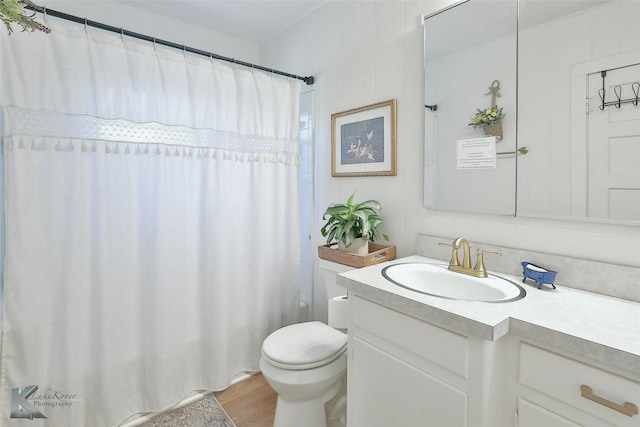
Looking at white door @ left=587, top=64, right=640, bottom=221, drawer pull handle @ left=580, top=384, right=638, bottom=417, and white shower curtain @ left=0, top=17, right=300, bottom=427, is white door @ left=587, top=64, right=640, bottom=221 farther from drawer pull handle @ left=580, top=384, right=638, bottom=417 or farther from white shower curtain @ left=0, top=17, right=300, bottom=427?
white shower curtain @ left=0, top=17, right=300, bottom=427

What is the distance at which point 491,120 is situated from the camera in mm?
1351

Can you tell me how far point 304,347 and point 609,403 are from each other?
1106 millimetres

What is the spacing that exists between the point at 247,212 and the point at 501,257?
1.40m

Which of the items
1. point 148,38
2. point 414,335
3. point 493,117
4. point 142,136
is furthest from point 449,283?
point 148,38

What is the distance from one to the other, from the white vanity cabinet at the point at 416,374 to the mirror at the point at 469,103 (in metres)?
0.67

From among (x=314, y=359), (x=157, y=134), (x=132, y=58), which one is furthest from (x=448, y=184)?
(x=132, y=58)

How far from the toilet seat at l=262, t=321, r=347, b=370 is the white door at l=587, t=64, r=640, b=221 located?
118cm

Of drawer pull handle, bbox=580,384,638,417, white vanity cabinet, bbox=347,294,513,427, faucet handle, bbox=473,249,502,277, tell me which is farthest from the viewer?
faucet handle, bbox=473,249,502,277

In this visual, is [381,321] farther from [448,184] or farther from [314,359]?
[448,184]

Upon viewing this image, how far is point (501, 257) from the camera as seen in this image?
1316 mm

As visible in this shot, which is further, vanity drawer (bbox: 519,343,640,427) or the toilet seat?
the toilet seat

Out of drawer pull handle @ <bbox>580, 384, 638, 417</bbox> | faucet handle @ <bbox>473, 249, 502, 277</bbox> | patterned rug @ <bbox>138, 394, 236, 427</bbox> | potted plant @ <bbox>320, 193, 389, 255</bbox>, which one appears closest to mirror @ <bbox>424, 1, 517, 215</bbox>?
faucet handle @ <bbox>473, 249, 502, 277</bbox>

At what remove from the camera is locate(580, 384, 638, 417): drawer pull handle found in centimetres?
69

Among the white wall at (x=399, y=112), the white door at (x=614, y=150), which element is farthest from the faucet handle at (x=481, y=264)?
the white door at (x=614, y=150)
